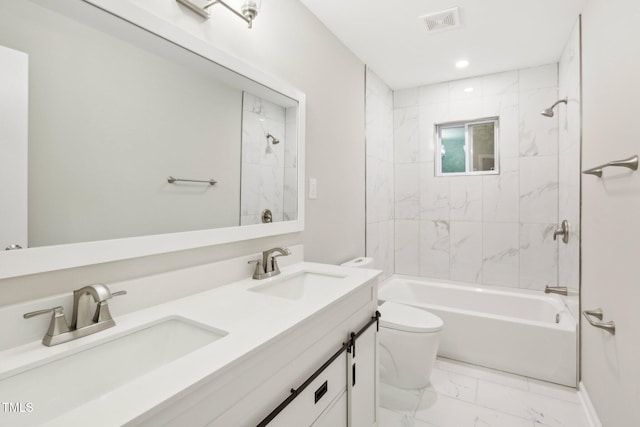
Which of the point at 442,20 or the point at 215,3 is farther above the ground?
the point at 442,20

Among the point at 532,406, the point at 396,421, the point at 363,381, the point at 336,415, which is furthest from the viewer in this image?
the point at 532,406

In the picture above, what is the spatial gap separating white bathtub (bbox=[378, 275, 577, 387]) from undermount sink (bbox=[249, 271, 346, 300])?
4.25ft

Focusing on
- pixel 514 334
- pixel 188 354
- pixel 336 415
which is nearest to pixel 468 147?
pixel 514 334

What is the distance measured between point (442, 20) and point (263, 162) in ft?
5.27

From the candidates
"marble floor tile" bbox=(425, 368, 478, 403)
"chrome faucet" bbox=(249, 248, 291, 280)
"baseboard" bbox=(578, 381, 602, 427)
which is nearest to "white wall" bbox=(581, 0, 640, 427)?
"baseboard" bbox=(578, 381, 602, 427)

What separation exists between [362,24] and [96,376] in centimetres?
236

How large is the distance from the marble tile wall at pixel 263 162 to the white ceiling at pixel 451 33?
2.84ft

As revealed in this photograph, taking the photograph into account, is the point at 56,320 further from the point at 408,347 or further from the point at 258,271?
the point at 408,347

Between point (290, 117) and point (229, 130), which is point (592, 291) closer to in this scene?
point (290, 117)

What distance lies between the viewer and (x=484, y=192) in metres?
3.04

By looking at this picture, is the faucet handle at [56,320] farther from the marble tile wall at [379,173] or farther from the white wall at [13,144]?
the marble tile wall at [379,173]

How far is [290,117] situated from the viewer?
1.74 meters

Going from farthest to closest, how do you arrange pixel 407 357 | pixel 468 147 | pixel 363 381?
pixel 468 147 < pixel 407 357 < pixel 363 381

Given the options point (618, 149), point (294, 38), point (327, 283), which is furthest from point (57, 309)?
point (618, 149)
